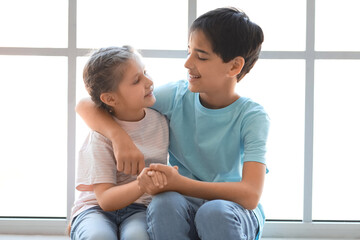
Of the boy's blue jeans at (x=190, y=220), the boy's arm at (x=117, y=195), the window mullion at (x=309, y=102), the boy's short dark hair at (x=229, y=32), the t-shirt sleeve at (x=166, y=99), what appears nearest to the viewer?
the boy's blue jeans at (x=190, y=220)

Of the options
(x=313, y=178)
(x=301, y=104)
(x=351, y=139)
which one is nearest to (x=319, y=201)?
→ (x=313, y=178)

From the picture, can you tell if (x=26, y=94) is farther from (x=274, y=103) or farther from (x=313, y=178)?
(x=313, y=178)

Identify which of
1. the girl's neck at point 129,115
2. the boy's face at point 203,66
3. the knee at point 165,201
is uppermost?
the boy's face at point 203,66

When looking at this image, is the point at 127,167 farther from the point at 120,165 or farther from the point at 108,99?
the point at 108,99

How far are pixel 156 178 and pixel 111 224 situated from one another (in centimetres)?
23

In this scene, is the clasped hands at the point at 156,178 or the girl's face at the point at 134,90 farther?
the girl's face at the point at 134,90

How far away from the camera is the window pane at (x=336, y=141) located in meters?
1.86

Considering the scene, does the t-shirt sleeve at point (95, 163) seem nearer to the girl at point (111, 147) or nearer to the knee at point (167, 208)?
the girl at point (111, 147)

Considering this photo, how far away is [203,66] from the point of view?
58.9 inches

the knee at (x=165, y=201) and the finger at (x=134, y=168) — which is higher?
the finger at (x=134, y=168)

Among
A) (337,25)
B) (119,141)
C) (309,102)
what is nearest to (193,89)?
(119,141)

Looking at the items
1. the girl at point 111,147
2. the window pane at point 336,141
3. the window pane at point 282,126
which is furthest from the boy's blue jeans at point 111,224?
the window pane at point 336,141

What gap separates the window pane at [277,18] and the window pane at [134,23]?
11cm

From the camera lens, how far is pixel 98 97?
1.51 metres
